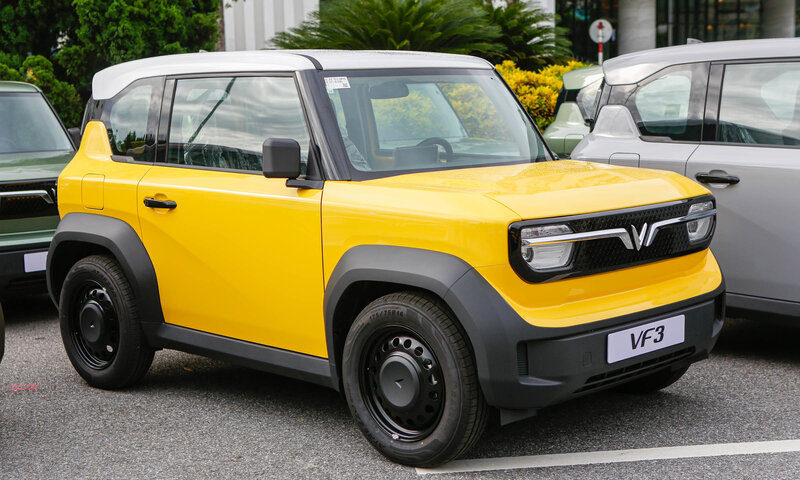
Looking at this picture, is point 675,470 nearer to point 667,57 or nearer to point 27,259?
point 667,57

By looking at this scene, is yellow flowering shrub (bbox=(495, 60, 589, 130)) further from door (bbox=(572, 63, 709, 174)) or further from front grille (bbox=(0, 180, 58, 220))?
front grille (bbox=(0, 180, 58, 220))

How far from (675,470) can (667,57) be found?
2849 mm

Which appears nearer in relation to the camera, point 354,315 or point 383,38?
point 354,315

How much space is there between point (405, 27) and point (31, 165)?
23.5 ft

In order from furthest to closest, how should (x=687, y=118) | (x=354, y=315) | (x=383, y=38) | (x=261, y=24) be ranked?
(x=261, y=24), (x=383, y=38), (x=687, y=118), (x=354, y=315)

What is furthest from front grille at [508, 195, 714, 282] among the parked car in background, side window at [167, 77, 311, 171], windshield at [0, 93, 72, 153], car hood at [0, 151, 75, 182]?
windshield at [0, 93, 72, 153]

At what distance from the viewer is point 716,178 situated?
5.37 m

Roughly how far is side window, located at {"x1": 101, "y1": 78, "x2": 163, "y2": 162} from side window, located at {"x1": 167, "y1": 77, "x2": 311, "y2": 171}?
0.18 m

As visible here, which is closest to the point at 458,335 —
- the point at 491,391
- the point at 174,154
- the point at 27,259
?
the point at 491,391

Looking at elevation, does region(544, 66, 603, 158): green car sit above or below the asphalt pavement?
above

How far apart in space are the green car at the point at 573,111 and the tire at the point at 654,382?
13.6 feet

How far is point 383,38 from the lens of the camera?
1352 centimetres

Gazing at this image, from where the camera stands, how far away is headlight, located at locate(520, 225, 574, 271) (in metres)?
3.64

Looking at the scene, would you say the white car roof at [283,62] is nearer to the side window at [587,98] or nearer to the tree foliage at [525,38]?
the side window at [587,98]
